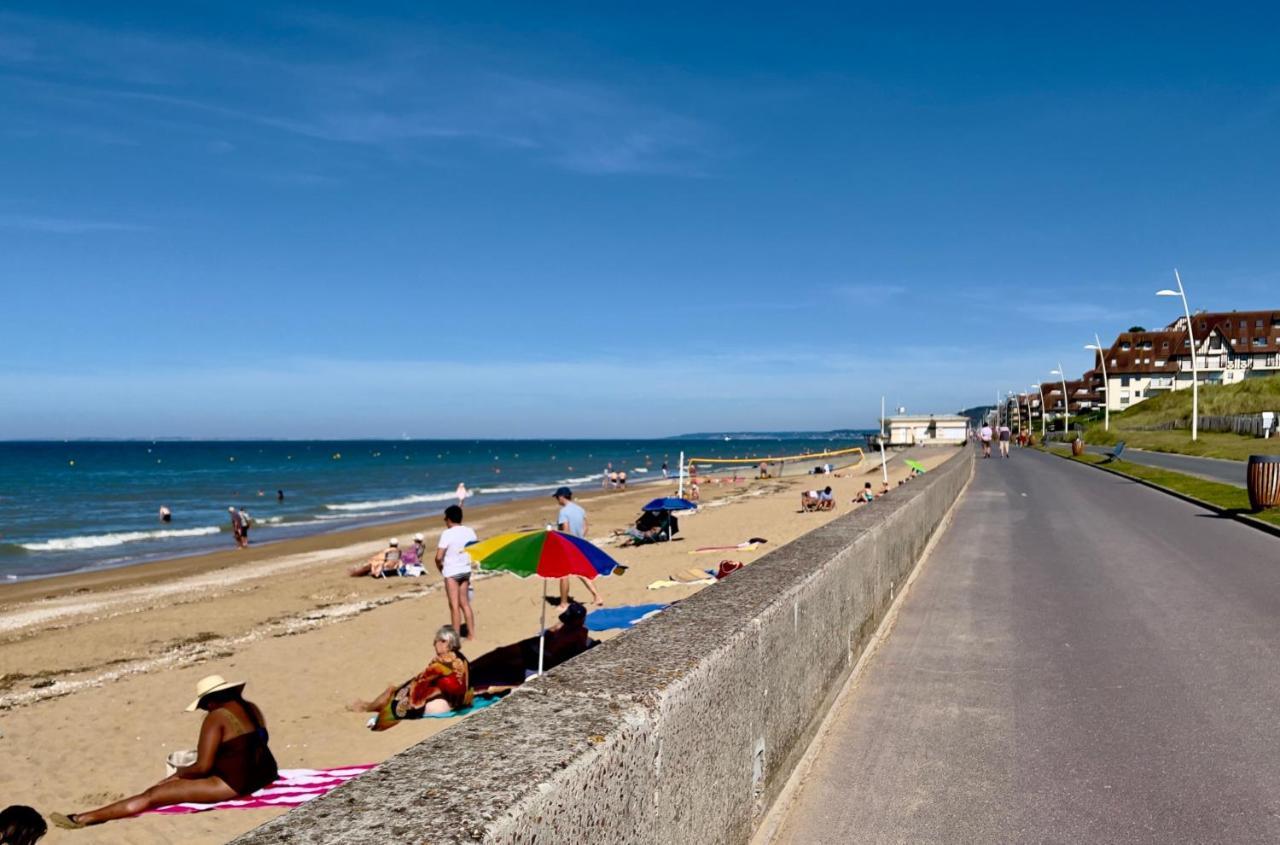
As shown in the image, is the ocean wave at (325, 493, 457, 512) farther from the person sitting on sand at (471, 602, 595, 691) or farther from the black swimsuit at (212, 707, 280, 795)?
the black swimsuit at (212, 707, 280, 795)

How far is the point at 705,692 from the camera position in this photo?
2.98 m

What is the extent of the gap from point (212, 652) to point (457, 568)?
4578 mm

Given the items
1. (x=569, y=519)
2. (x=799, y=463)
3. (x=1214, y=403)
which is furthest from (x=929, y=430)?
(x=569, y=519)

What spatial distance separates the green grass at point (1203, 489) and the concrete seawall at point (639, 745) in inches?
549

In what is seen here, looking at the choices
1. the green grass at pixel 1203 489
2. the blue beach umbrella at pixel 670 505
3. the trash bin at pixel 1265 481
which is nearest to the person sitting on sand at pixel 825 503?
the blue beach umbrella at pixel 670 505

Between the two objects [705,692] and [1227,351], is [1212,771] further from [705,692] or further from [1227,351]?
[1227,351]

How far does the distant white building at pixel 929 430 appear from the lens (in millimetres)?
99750

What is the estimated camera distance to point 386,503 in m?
52.4

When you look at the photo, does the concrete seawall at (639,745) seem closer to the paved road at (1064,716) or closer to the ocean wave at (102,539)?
the paved road at (1064,716)

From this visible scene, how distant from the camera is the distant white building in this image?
327 ft

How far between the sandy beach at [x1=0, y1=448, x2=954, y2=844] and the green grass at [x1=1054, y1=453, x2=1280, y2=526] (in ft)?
28.8

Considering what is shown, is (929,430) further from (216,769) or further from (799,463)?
(216,769)

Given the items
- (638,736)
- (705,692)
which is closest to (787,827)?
(705,692)

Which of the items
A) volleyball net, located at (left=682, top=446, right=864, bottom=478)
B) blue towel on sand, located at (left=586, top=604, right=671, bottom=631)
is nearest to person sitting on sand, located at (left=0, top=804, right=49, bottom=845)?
blue towel on sand, located at (left=586, top=604, right=671, bottom=631)
